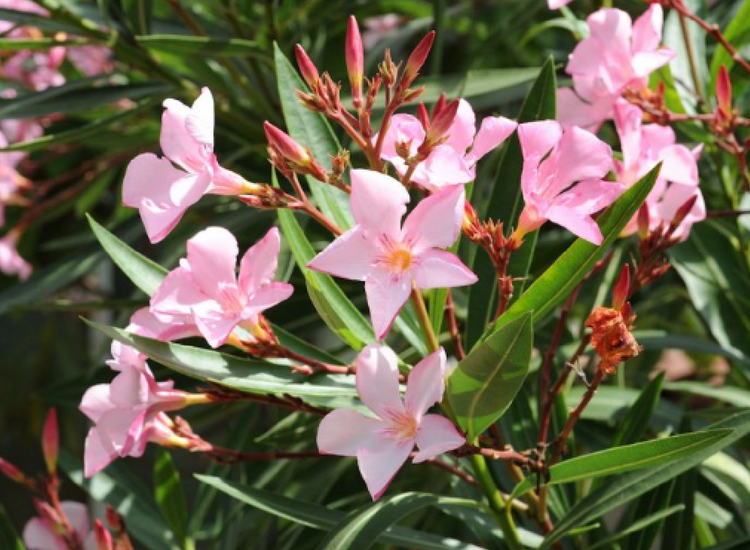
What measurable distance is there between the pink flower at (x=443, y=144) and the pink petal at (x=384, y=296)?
0.22 feet

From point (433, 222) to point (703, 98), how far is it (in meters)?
0.59

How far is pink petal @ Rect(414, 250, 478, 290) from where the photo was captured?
61cm

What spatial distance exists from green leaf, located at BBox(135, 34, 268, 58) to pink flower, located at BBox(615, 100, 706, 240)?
490 millimetres

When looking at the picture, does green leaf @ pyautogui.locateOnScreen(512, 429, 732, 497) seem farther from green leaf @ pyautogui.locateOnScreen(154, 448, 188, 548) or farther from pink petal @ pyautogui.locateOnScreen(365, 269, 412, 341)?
green leaf @ pyautogui.locateOnScreen(154, 448, 188, 548)

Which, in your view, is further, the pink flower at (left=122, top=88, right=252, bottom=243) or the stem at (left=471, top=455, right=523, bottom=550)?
the stem at (left=471, top=455, right=523, bottom=550)

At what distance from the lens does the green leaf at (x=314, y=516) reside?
0.82m

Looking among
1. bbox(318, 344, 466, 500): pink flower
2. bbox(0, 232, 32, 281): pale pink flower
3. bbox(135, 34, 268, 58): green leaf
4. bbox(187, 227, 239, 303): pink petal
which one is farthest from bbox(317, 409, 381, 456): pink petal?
bbox(0, 232, 32, 281): pale pink flower

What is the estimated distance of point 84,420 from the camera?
73.0 inches

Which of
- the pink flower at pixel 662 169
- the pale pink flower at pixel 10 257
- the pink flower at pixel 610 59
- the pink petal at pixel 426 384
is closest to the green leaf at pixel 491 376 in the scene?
the pink petal at pixel 426 384

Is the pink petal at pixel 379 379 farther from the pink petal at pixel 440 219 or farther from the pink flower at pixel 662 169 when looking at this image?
the pink flower at pixel 662 169

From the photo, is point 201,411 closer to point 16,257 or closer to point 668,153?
point 16,257

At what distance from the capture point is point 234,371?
0.70 m

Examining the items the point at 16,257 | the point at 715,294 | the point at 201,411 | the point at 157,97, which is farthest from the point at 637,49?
the point at 16,257

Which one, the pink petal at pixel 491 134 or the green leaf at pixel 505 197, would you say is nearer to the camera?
the pink petal at pixel 491 134
